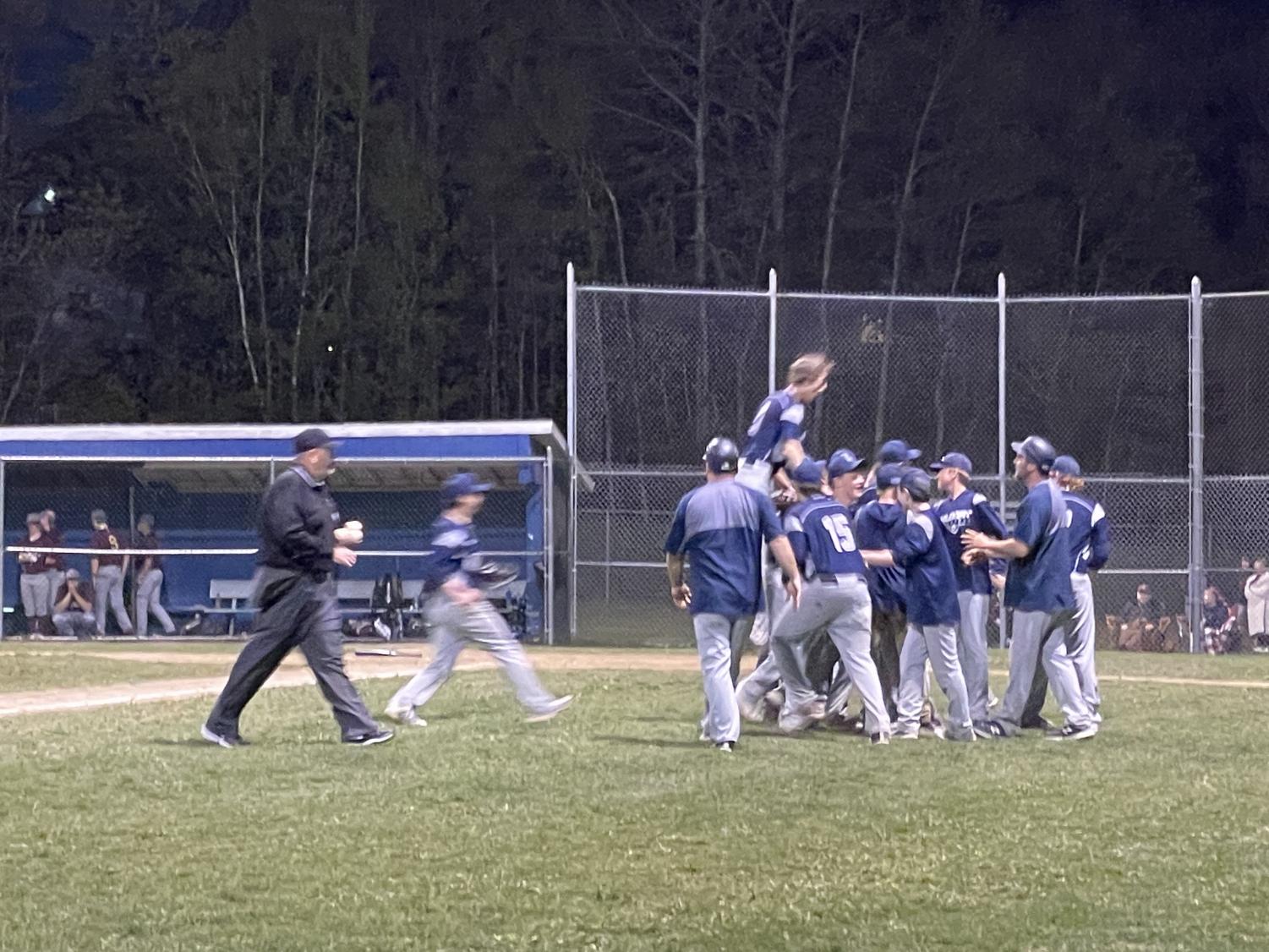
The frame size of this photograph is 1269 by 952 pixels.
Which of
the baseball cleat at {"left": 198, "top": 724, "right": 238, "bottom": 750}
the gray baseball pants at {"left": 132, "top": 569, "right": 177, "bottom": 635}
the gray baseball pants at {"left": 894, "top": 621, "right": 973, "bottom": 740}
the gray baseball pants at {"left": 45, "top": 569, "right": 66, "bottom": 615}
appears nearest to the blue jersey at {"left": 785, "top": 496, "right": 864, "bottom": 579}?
the gray baseball pants at {"left": 894, "top": 621, "right": 973, "bottom": 740}

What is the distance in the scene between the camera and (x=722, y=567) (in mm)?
10070

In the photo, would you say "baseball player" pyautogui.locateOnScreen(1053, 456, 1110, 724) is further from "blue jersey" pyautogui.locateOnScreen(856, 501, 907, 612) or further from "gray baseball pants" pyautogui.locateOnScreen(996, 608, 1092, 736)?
"blue jersey" pyautogui.locateOnScreen(856, 501, 907, 612)

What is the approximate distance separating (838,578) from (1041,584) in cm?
150

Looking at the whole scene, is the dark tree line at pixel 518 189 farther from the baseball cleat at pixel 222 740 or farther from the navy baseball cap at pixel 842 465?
the baseball cleat at pixel 222 740

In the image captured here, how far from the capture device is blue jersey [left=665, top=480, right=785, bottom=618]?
33.0 feet

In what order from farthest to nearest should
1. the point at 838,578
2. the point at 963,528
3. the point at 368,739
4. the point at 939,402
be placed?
the point at 939,402, the point at 963,528, the point at 838,578, the point at 368,739

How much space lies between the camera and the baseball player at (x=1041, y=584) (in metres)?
11.1

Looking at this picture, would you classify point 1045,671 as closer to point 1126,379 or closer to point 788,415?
point 788,415

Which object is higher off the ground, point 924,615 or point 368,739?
point 924,615

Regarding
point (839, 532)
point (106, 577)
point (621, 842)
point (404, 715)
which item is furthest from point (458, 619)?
point (106, 577)

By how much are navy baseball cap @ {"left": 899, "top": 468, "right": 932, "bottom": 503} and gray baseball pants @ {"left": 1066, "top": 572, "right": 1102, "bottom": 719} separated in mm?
1133

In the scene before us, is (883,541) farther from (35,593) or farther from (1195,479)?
(35,593)

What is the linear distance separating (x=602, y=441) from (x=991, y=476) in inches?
173

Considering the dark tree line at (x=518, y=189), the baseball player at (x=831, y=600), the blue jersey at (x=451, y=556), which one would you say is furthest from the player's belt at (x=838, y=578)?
the dark tree line at (x=518, y=189)
